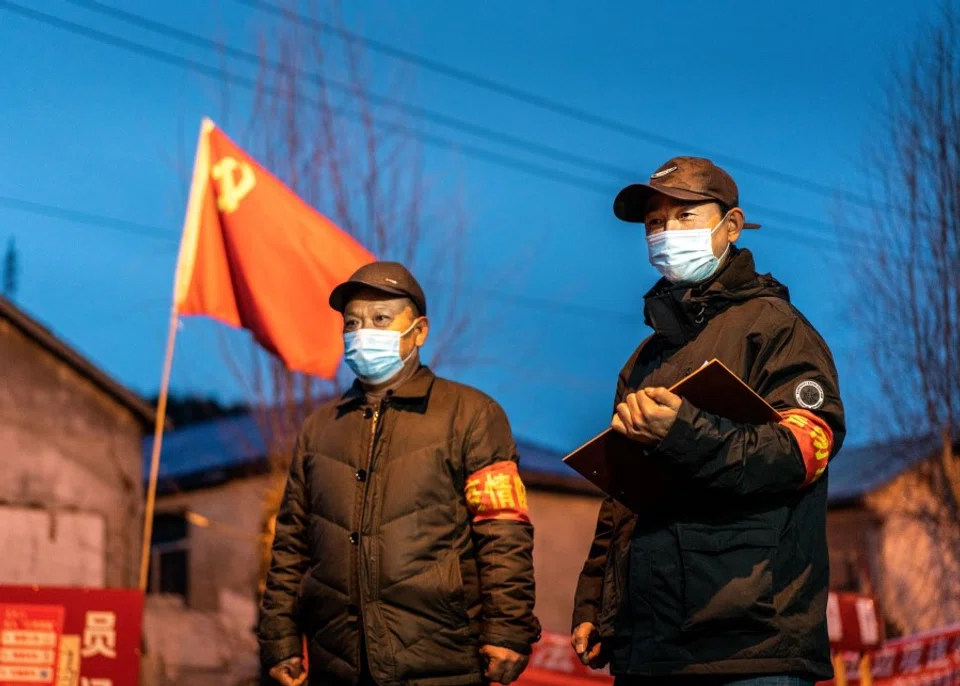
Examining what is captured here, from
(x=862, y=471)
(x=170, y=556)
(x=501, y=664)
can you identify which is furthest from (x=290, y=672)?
(x=862, y=471)

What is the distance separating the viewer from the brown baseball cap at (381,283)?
559 centimetres

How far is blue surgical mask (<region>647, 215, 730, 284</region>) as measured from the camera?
4.16 meters

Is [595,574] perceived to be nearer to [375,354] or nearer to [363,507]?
[363,507]

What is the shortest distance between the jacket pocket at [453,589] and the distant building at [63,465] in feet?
30.7

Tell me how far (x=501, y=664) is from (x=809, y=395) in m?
1.71

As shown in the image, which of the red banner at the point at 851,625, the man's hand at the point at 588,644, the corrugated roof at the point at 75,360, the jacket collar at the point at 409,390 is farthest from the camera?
the corrugated roof at the point at 75,360

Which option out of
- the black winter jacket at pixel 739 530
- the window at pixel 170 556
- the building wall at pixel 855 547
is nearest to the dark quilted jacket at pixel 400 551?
the black winter jacket at pixel 739 530

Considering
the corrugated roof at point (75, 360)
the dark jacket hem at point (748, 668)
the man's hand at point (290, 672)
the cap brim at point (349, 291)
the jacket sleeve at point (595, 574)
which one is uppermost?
the corrugated roof at point (75, 360)

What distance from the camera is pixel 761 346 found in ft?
12.9

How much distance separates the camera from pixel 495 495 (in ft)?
17.0

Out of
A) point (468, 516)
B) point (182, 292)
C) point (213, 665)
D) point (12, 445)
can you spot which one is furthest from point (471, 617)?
point (213, 665)

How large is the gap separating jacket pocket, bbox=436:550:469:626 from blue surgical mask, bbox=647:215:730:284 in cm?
148

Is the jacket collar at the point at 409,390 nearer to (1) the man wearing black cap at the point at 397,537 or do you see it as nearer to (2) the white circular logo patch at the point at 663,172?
(1) the man wearing black cap at the point at 397,537

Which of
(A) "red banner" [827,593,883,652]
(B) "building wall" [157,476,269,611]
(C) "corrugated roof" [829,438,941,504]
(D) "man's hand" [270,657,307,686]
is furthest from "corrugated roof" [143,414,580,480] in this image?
(D) "man's hand" [270,657,307,686]
